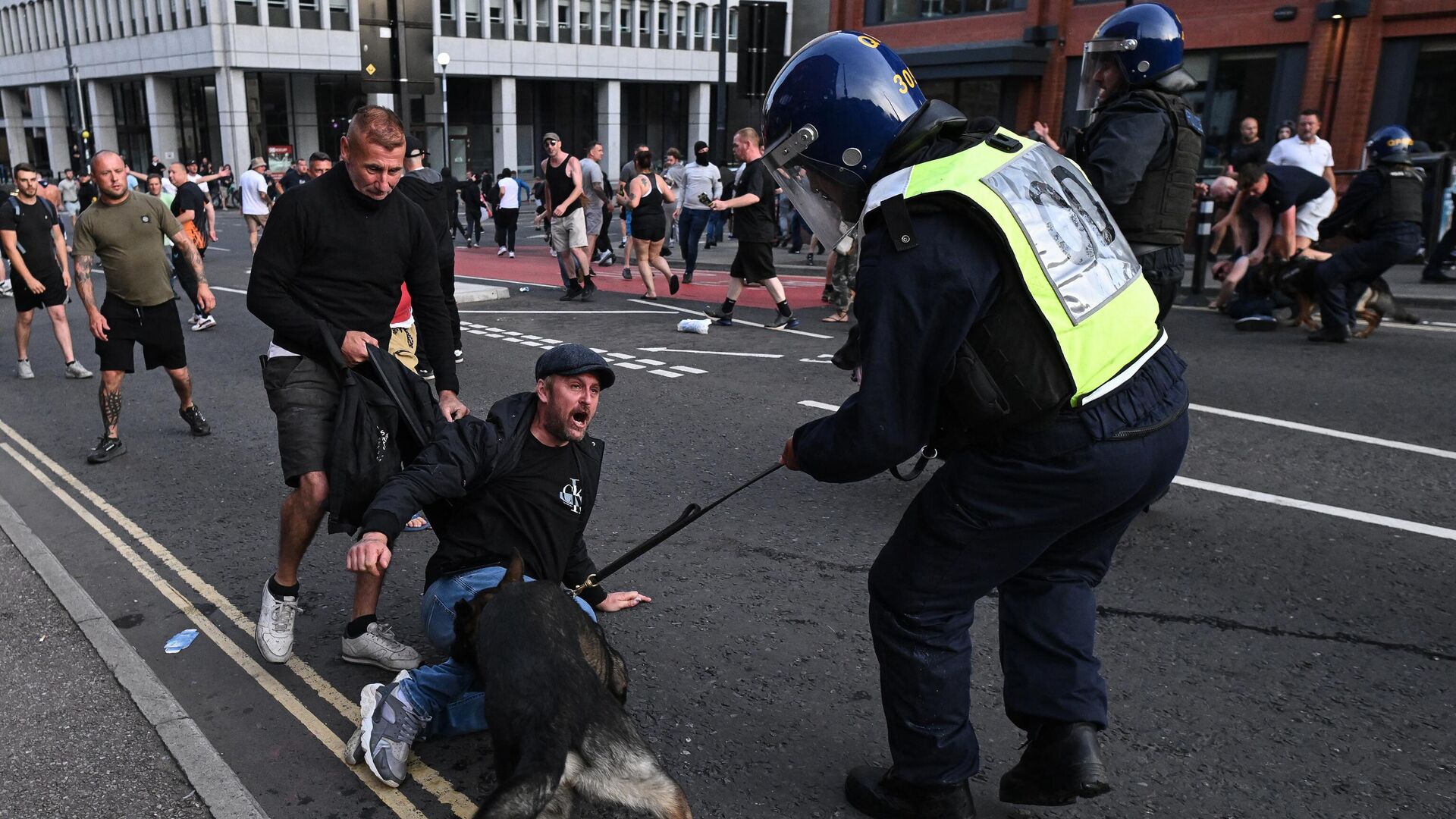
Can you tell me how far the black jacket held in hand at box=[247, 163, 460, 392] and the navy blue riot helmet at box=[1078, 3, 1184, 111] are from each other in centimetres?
306

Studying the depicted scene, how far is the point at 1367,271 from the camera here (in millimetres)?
8812

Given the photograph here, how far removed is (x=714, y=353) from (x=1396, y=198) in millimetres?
5750

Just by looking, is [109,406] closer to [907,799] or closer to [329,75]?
[907,799]

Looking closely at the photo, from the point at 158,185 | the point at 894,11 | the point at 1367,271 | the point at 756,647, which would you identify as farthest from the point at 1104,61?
the point at 894,11

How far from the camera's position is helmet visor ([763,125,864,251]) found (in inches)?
97.7

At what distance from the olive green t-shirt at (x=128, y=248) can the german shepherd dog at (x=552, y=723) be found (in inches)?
205

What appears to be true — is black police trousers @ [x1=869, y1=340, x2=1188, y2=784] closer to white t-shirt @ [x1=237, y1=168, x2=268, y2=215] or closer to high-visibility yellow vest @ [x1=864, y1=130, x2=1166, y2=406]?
high-visibility yellow vest @ [x1=864, y1=130, x2=1166, y2=406]

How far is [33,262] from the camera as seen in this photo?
30.0 ft

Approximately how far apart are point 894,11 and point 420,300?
21.8 m

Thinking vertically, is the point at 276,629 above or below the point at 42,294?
below

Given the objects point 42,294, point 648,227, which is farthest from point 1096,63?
point 648,227

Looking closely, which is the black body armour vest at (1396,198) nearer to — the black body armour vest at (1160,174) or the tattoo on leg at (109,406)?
the black body armour vest at (1160,174)

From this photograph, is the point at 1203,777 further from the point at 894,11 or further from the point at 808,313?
the point at 894,11

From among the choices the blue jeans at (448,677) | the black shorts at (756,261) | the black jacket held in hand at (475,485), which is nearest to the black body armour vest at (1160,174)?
the black jacket held in hand at (475,485)
